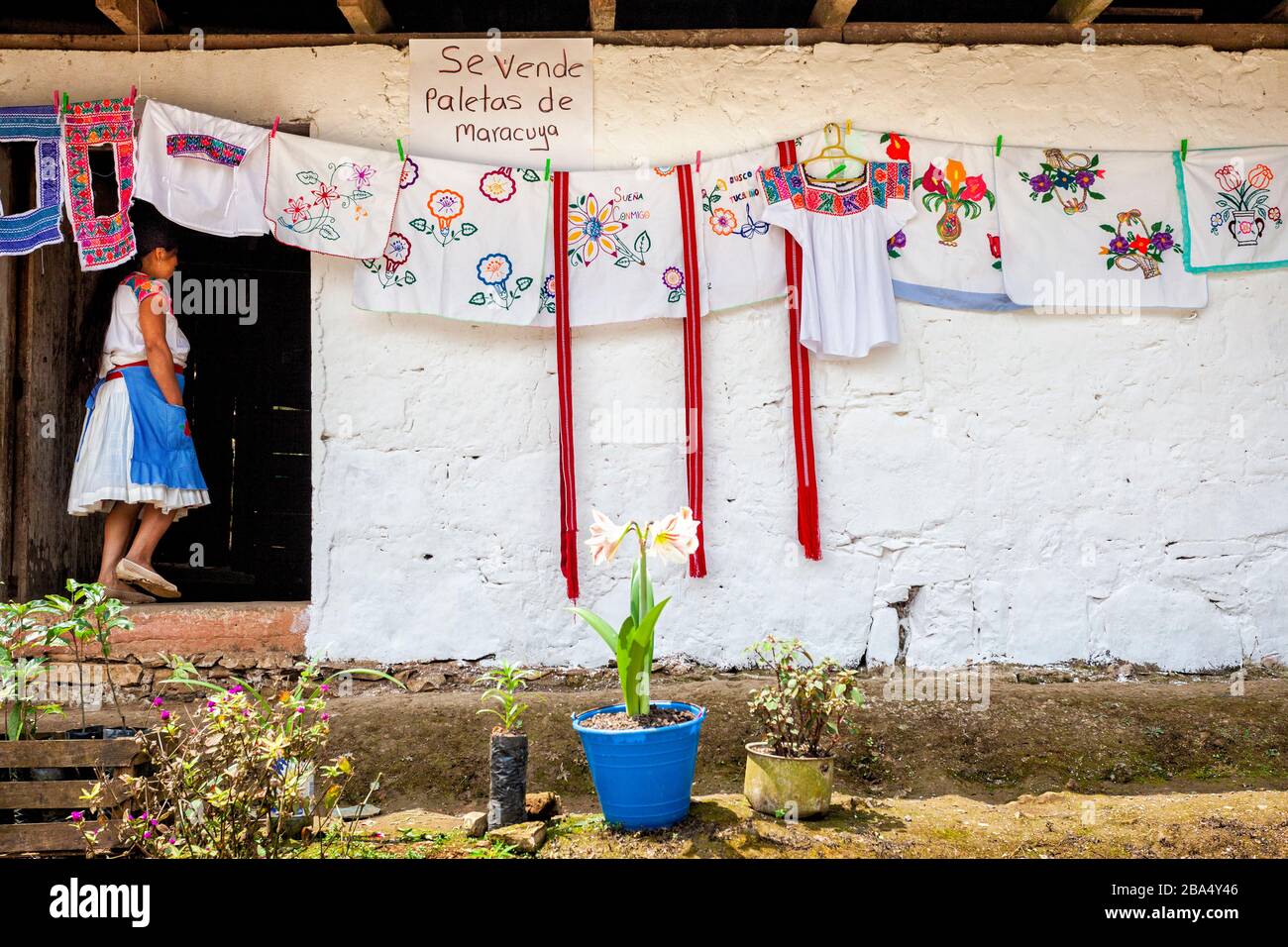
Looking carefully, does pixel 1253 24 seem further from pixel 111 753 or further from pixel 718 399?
pixel 111 753

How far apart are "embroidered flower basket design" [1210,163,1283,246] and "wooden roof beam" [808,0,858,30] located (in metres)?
1.77

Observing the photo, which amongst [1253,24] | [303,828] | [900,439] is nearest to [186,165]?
[303,828]

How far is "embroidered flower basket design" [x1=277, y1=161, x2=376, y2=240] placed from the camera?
443cm

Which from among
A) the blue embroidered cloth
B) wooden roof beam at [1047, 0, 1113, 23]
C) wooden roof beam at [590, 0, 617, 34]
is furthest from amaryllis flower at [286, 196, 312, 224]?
wooden roof beam at [1047, 0, 1113, 23]

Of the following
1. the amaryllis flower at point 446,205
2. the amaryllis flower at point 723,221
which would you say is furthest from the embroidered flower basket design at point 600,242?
the amaryllis flower at point 446,205

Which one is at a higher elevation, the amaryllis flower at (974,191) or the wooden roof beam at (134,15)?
the wooden roof beam at (134,15)

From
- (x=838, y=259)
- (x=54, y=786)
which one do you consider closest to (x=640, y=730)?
(x=54, y=786)

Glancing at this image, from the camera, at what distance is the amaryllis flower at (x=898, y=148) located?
182 inches

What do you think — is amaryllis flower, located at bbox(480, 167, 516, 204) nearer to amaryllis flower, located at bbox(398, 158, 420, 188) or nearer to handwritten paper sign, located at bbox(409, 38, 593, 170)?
handwritten paper sign, located at bbox(409, 38, 593, 170)

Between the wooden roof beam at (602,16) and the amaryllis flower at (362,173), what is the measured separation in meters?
1.14

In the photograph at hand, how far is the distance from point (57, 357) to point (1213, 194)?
5.31 m

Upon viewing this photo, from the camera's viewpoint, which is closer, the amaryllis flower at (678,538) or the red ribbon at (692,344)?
the amaryllis flower at (678,538)

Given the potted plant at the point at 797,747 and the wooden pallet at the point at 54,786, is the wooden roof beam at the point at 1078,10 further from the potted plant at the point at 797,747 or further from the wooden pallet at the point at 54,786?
the wooden pallet at the point at 54,786

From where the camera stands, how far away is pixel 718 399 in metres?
4.66
